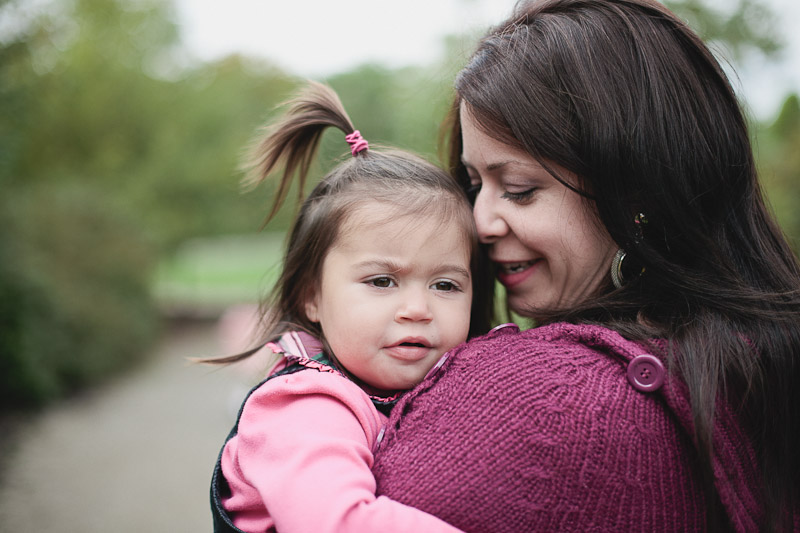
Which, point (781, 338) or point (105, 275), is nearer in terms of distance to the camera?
point (781, 338)

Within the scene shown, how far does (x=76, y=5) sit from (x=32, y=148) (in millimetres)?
2351

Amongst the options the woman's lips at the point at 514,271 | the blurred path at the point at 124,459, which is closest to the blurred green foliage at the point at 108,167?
the blurred path at the point at 124,459

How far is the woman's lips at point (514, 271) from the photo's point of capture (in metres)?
1.99

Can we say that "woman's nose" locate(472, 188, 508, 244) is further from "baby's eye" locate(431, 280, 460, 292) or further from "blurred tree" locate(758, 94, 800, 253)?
"blurred tree" locate(758, 94, 800, 253)

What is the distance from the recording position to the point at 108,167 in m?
11.0

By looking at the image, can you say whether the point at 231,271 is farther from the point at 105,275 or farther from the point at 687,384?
the point at 687,384

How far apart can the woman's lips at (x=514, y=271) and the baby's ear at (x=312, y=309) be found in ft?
1.94

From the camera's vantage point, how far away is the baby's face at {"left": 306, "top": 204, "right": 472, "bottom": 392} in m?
1.73

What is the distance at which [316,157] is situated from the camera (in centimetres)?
234

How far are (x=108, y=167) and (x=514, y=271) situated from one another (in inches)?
414

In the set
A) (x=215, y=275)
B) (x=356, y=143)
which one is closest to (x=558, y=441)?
(x=356, y=143)

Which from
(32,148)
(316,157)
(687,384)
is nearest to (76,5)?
(32,148)

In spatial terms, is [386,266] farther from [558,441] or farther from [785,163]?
[785,163]

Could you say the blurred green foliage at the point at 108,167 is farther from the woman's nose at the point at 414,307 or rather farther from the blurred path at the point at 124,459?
the woman's nose at the point at 414,307
